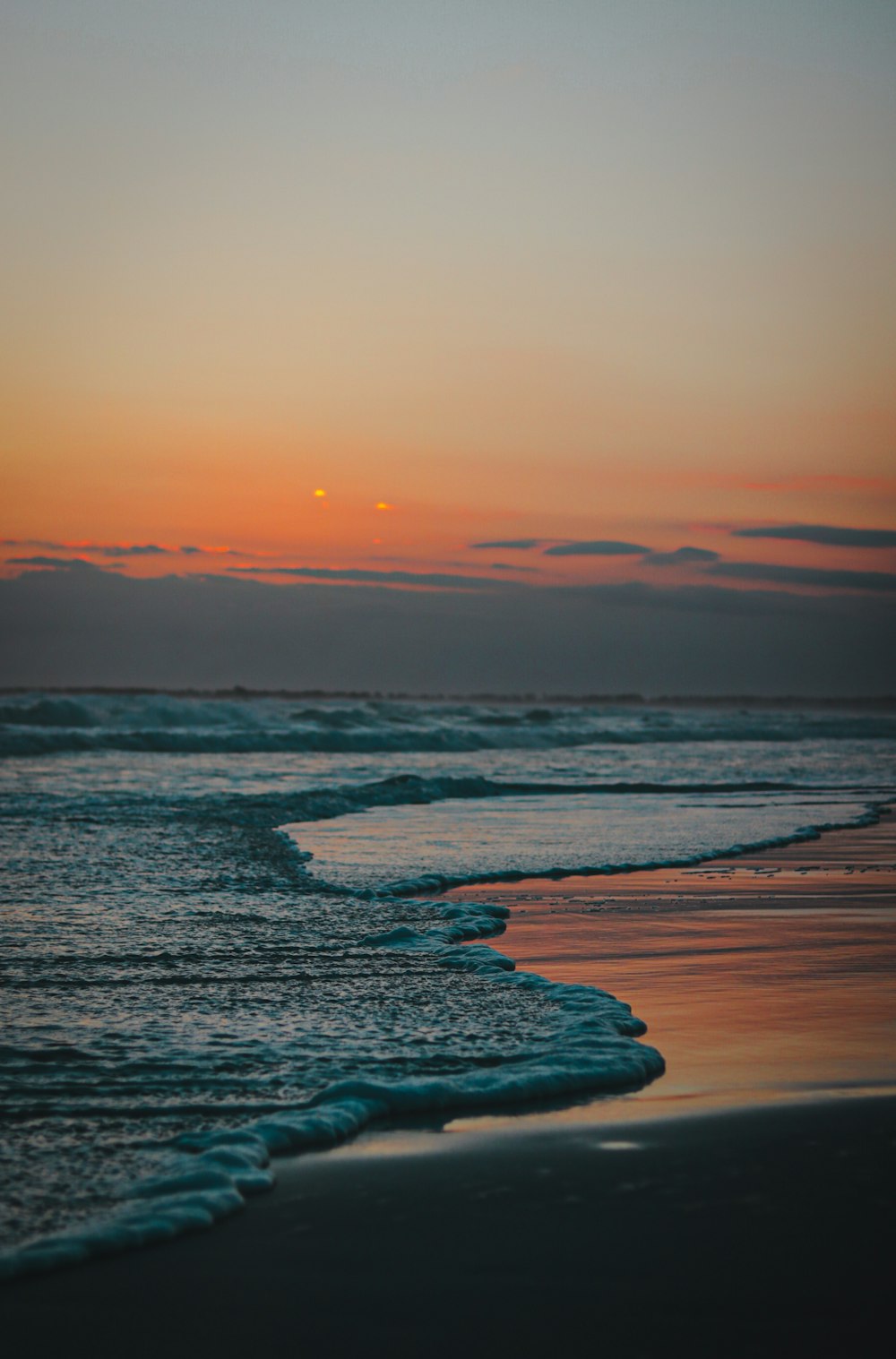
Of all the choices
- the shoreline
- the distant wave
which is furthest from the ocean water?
the distant wave

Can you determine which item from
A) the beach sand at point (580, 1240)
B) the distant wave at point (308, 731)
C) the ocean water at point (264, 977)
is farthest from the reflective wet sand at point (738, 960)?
the distant wave at point (308, 731)

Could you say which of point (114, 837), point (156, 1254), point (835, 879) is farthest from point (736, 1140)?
point (114, 837)

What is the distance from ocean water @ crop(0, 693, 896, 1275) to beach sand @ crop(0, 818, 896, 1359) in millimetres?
245

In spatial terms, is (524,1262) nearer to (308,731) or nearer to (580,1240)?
(580,1240)

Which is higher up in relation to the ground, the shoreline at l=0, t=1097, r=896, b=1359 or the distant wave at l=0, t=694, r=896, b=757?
the shoreline at l=0, t=1097, r=896, b=1359

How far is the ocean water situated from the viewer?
386cm

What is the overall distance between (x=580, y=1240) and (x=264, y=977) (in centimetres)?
Answer: 331

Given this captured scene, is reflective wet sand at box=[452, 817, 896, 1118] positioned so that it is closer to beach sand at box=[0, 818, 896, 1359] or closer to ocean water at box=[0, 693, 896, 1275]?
beach sand at box=[0, 818, 896, 1359]

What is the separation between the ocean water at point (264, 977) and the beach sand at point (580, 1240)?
0.25 m

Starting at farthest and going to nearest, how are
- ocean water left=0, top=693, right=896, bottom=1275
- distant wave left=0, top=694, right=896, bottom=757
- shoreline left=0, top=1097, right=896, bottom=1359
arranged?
distant wave left=0, top=694, right=896, bottom=757
ocean water left=0, top=693, right=896, bottom=1275
shoreline left=0, top=1097, right=896, bottom=1359

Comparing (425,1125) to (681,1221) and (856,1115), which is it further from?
(856,1115)

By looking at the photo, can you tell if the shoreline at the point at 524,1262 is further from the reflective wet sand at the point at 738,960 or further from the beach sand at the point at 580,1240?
the reflective wet sand at the point at 738,960

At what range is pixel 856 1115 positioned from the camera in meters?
4.13

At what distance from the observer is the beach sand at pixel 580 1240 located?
2750mm
